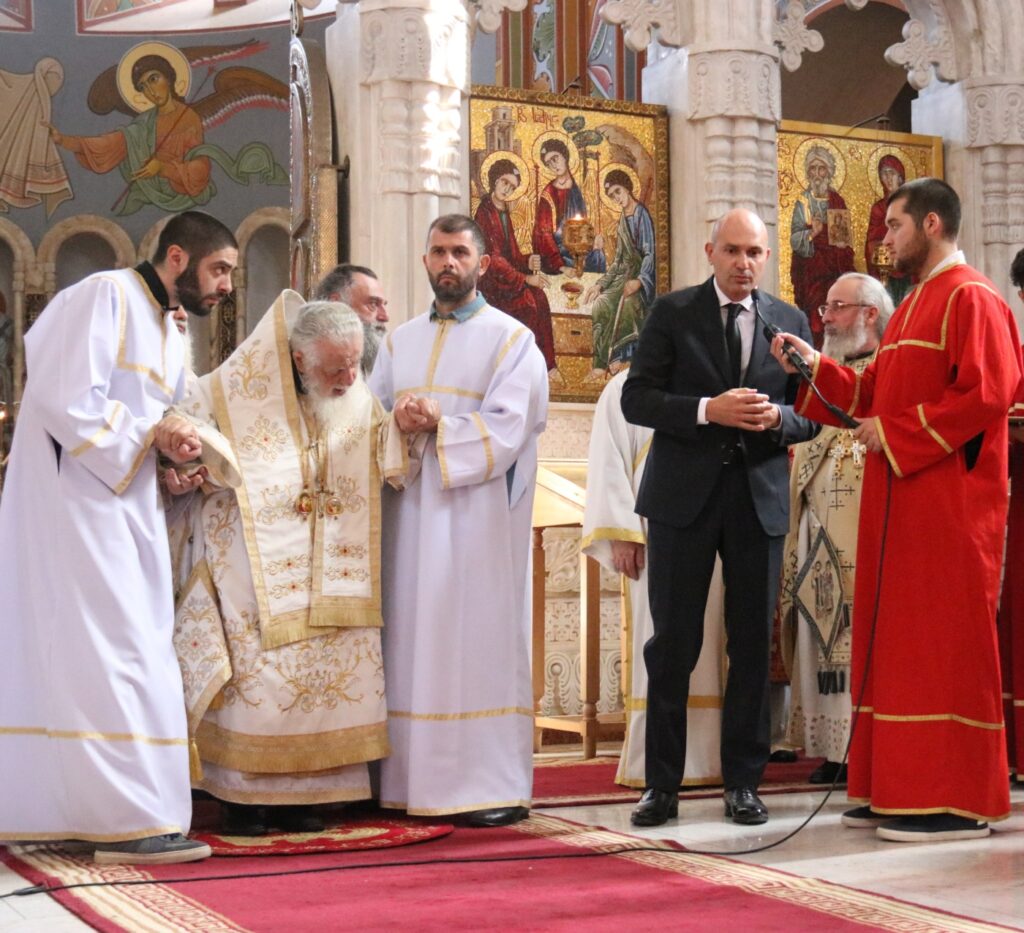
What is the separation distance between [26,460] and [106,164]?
475 inches

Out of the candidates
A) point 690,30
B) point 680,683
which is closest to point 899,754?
point 680,683

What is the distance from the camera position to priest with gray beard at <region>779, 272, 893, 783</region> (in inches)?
236

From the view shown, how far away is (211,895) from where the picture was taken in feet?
12.4

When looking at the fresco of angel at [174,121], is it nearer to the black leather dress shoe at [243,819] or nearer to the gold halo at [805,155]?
the gold halo at [805,155]

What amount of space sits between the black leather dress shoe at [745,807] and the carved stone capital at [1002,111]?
18.5 ft

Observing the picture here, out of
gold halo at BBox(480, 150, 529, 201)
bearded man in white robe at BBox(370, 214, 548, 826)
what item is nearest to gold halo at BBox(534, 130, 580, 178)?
gold halo at BBox(480, 150, 529, 201)

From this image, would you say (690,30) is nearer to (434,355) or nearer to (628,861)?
(434,355)

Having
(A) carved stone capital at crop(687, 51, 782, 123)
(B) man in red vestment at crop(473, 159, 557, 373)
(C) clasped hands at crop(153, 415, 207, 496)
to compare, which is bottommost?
(C) clasped hands at crop(153, 415, 207, 496)

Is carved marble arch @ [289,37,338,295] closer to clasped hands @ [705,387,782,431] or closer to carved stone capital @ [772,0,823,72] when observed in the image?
carved stone capital @ [772,0,823,72]

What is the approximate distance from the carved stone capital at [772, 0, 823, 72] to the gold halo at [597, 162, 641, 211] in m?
1.08

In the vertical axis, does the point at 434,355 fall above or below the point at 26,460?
above

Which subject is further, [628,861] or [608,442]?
[608,442]

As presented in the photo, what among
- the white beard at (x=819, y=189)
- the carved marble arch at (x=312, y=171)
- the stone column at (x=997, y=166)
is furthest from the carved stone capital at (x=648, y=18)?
the stone column at (x=997, y=166)

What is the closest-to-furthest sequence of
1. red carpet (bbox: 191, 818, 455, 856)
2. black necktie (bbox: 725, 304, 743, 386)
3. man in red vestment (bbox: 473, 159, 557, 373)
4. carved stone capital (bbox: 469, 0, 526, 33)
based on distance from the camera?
red carpet (bbox: 191, 818, 455, 856) → black necktie (bbox: 725, 304, 743, 386) → carved stone capital (bbox: 469, 0, 526, 33) → man in red vestment (bbox: 473, 159, 557, 373)
